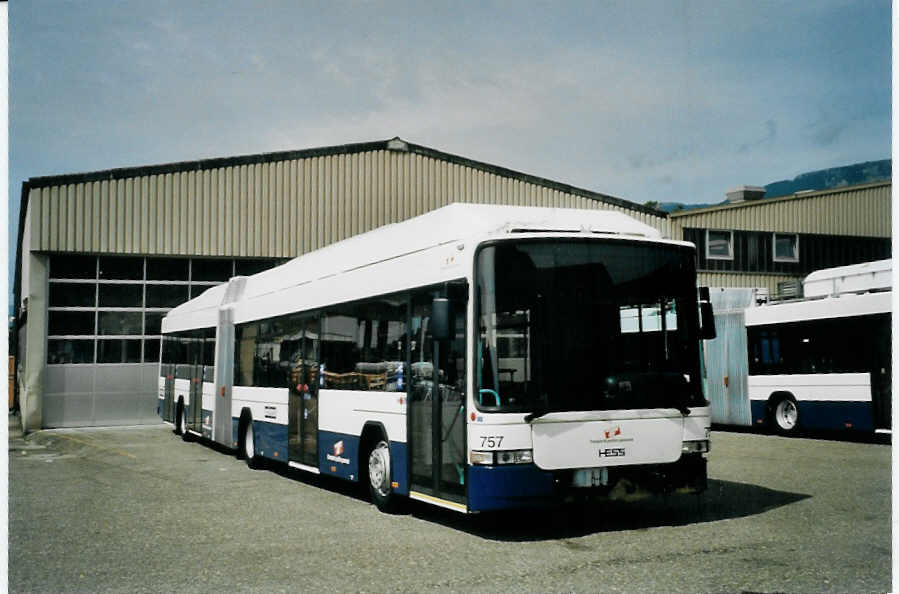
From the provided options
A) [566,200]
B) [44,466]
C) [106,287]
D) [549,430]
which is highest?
[566,200]

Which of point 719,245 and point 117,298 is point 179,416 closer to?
point 117,298

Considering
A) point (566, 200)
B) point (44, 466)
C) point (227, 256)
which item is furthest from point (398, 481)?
point (566, 200)

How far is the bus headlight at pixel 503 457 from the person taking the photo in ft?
28.4

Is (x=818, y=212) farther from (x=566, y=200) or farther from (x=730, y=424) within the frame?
(x=730, y=424)

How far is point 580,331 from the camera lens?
8883 millimetres

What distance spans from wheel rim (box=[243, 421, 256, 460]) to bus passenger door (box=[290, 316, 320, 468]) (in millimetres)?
2164

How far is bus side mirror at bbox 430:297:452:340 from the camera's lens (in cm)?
889

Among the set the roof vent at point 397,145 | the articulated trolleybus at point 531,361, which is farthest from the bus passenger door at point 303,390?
the roof vent at point 397,145

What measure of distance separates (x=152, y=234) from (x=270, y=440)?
13.9 metres

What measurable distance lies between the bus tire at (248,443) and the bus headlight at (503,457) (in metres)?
7.90

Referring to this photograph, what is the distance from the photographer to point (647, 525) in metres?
9.45

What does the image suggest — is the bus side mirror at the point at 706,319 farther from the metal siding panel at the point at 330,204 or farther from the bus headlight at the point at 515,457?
the metal siding panel at the point at 330,204

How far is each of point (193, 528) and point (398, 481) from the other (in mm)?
1949

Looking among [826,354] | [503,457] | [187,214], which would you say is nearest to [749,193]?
[826,354]
